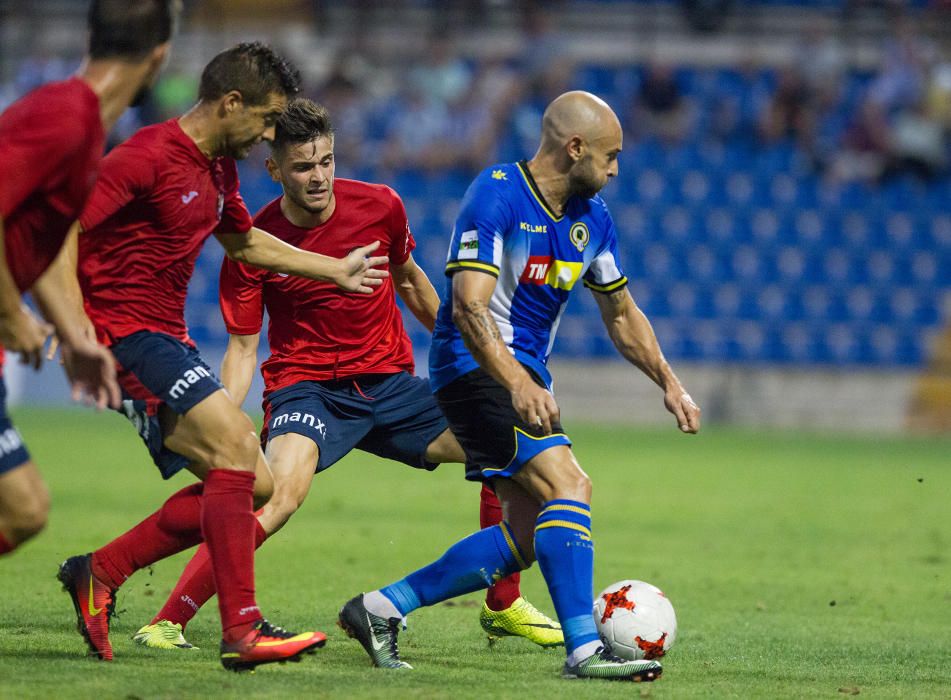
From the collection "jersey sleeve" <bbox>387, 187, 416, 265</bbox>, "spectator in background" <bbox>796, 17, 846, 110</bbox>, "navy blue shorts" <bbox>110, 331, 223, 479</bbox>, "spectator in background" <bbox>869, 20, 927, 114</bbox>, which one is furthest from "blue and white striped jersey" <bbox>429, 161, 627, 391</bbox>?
"spectator in background" <bbox>796, 17, 846, 110</bbox>

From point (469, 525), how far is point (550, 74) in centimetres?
1474

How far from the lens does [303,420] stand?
6.59 meters

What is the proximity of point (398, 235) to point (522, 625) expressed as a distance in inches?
76.8

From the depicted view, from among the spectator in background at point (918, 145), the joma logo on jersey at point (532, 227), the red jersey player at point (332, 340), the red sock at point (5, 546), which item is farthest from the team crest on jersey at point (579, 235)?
the spectator in background at point (918, 145)

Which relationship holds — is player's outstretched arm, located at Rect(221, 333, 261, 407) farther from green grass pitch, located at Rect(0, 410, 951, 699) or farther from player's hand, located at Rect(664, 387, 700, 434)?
player's hand, located at Rect(664, 387, 700, 434)

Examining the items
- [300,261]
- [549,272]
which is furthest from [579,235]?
[300,261]

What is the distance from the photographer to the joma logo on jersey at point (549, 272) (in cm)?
591

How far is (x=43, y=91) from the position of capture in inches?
185

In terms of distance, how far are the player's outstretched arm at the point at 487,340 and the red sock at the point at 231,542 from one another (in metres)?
1.01

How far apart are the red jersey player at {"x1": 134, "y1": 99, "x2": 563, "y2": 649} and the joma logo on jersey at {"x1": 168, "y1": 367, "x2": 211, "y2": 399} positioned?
107cm

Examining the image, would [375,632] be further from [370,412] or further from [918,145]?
[918,145]

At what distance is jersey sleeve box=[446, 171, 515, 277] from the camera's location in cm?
564

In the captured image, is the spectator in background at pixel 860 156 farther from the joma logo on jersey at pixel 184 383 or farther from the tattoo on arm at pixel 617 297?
the joma logo on jersey at pixel 184 383

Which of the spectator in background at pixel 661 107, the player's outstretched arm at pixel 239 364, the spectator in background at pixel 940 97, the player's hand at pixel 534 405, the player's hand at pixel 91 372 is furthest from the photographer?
the spectator in background at pixel 661 107
